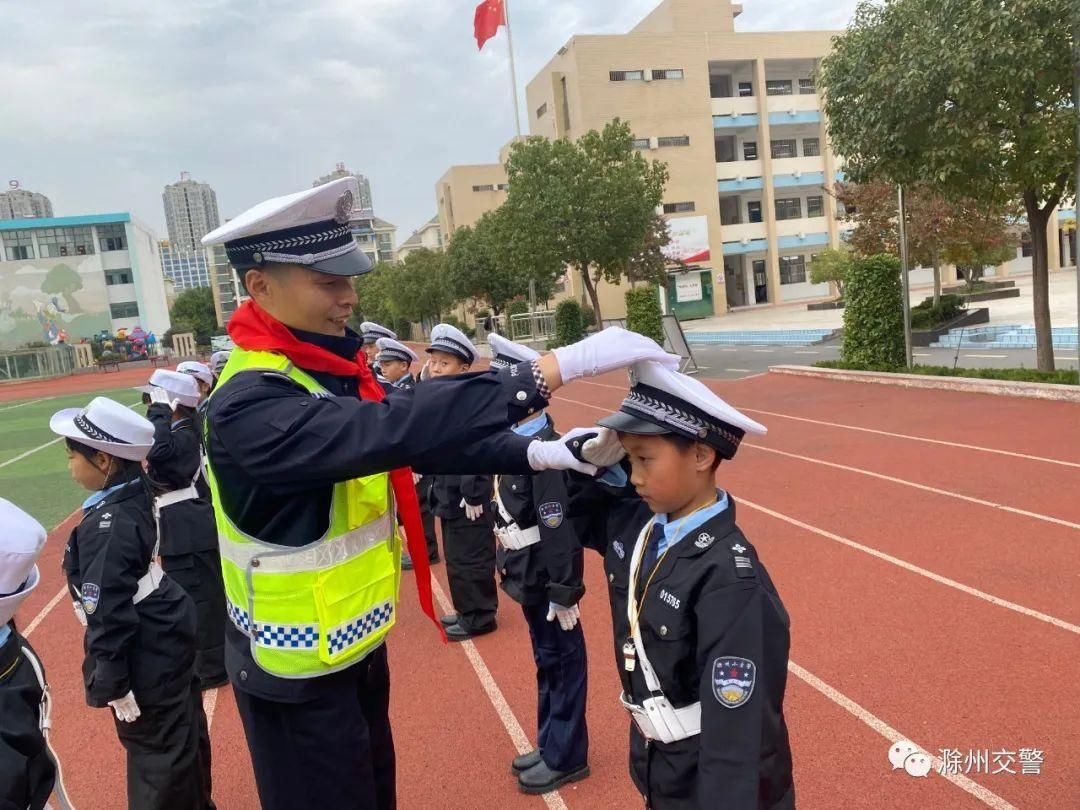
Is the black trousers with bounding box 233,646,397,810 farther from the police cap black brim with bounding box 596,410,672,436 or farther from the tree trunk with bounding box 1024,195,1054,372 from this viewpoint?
the tree trunk with bounding box 1024,195,1054,372

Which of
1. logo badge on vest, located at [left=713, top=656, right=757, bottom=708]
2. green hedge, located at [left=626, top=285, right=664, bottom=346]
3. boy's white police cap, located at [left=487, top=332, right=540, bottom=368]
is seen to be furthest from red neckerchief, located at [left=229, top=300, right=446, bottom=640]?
green hedge, located at [left=626, top=285, right=664, bottom=346]

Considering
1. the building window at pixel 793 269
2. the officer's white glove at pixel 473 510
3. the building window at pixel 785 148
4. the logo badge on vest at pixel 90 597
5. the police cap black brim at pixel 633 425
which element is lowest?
the officer's white glove at pixel 473 510

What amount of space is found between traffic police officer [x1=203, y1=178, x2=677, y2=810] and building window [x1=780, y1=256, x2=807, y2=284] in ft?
166

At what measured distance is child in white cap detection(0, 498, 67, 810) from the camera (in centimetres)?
202

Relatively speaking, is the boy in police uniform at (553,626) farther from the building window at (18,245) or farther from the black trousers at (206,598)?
the building window at (18,245)

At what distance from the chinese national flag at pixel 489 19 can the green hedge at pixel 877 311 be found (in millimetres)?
24020

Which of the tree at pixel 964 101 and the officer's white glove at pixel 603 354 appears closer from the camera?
the officer's white glove at pixel 603 354

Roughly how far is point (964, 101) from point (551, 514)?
10192mm

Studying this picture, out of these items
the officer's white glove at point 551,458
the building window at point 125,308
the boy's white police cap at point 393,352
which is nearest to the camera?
the officer's white glove at point 551,458

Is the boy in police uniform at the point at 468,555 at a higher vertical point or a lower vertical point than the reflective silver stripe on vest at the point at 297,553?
lower

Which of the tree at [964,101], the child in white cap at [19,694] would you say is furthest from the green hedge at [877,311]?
the child in white cap at [19,694]

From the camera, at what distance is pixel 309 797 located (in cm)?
209

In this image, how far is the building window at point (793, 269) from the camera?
49750mm

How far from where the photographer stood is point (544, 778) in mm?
3650
